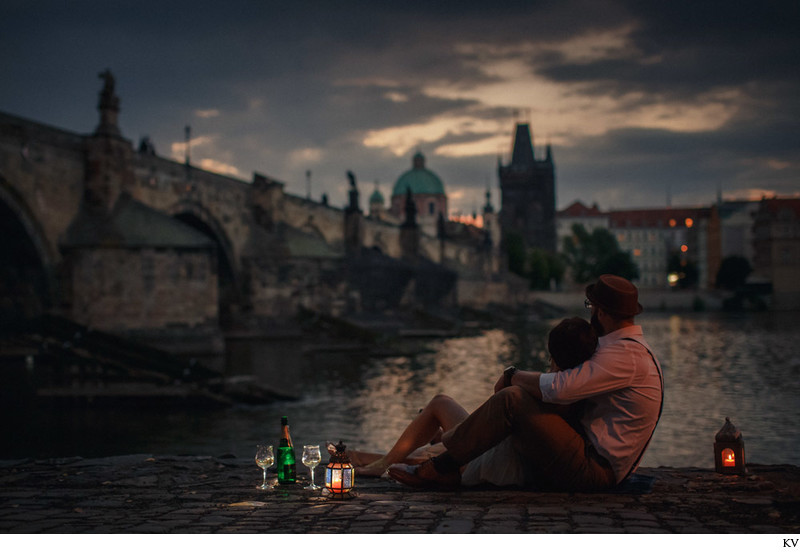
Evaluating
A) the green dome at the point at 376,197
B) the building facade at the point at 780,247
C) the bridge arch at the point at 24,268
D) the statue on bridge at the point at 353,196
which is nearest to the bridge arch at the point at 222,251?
the bridge arch at the point at 24,268

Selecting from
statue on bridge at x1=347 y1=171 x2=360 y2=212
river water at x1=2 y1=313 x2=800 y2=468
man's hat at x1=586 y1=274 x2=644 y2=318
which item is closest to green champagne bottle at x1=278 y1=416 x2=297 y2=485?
man's hat at x1=586 y1=274 x2=644 y2=318

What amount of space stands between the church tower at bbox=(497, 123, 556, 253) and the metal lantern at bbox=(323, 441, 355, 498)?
3929 inches

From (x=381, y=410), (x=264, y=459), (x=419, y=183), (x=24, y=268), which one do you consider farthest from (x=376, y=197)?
(x=264, y=459)

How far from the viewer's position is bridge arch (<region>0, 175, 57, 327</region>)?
20516 mm

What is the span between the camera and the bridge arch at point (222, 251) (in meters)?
30.1

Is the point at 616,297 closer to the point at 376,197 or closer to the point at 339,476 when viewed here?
the point at 339,476

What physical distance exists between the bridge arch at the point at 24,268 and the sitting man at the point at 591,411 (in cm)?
1784

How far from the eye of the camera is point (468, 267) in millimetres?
64188

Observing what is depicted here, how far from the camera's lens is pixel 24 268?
2109 centimetres

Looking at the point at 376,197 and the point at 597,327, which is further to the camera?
the point at 376,197

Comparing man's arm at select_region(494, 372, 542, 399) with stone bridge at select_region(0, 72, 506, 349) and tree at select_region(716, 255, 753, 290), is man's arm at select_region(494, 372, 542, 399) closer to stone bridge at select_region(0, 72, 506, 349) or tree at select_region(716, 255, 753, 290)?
stone bridge at select_region(0, 72, 506, 349)

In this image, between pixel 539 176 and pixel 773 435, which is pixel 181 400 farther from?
pixel 539 176

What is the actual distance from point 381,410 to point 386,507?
8.47m

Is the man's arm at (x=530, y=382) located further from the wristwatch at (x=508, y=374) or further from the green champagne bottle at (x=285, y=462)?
the green champagne bottle at (x=285, y=462)
